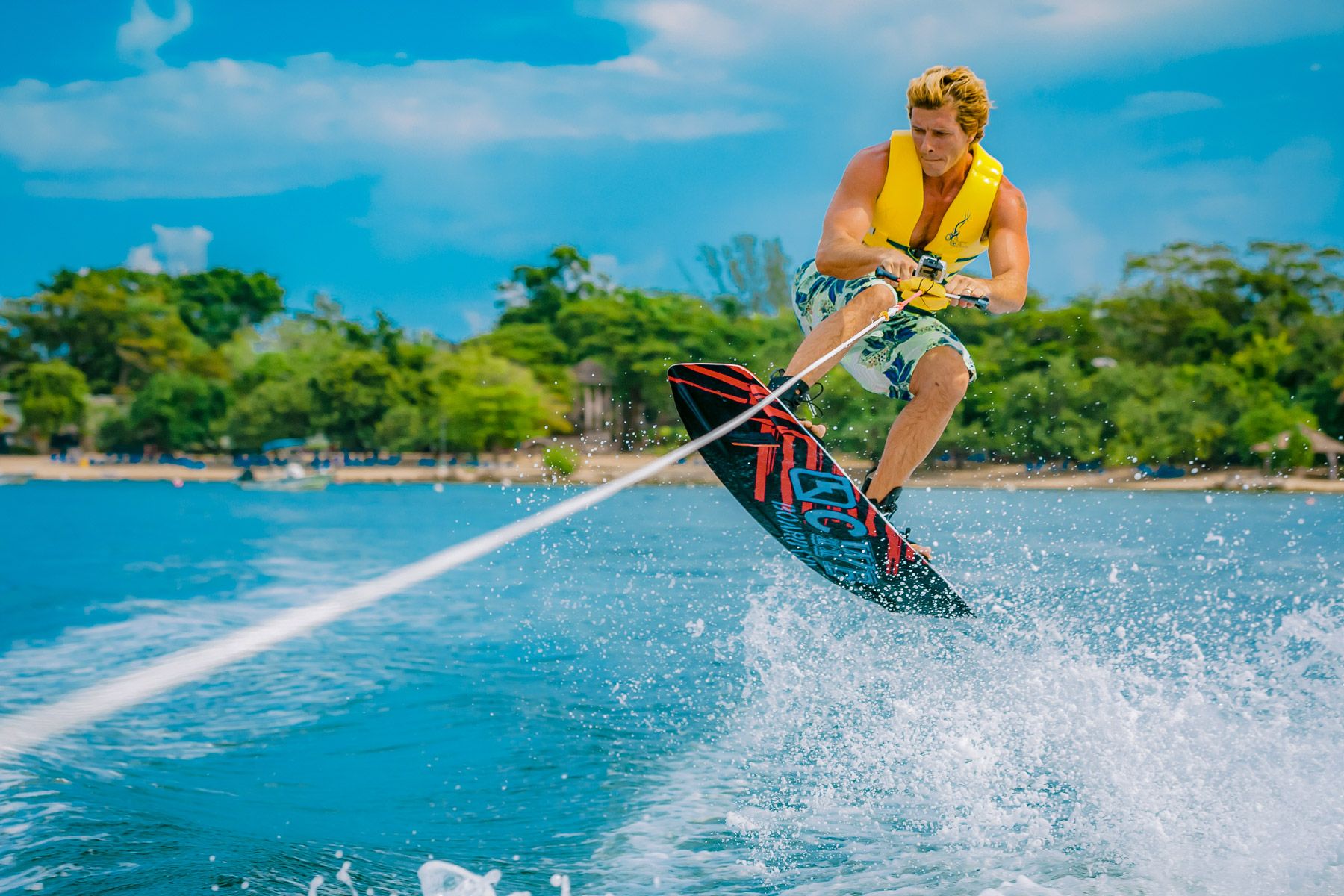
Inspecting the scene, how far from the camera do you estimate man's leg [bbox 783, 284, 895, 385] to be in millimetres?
5500

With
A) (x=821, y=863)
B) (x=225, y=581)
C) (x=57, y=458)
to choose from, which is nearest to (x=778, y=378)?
(x=821, y=863)

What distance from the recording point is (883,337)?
598cm

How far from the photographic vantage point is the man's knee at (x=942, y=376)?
18.7 feet

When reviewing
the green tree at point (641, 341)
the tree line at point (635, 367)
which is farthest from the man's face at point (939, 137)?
the green tree at point (641, 341)

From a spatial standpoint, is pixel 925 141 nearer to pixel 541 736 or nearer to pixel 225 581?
pixel 541 736

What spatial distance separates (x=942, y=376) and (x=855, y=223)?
0.90m

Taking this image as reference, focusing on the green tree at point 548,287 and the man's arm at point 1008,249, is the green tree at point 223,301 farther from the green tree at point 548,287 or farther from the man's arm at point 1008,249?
the man's arm at point 1008,249

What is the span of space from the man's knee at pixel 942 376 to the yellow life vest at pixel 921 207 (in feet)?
1.60

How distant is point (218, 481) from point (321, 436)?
27.2ft

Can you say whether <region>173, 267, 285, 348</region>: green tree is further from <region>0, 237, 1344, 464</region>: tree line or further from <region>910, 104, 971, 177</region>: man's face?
<region>910, 104, 971, 177</region>: man's face

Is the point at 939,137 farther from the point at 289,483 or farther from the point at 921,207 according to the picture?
the point at 289,483

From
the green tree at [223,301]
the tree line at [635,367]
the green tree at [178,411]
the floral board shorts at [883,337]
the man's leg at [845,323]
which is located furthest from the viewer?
the green tree at [223,301]

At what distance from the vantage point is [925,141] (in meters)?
5.41

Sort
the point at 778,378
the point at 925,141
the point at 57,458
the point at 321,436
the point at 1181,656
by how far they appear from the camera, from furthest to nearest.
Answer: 1. the point at 57,458
2. the point at 321,436
3. the point at 1181,656
4. the point at 778,378
5. the point at 925,141
